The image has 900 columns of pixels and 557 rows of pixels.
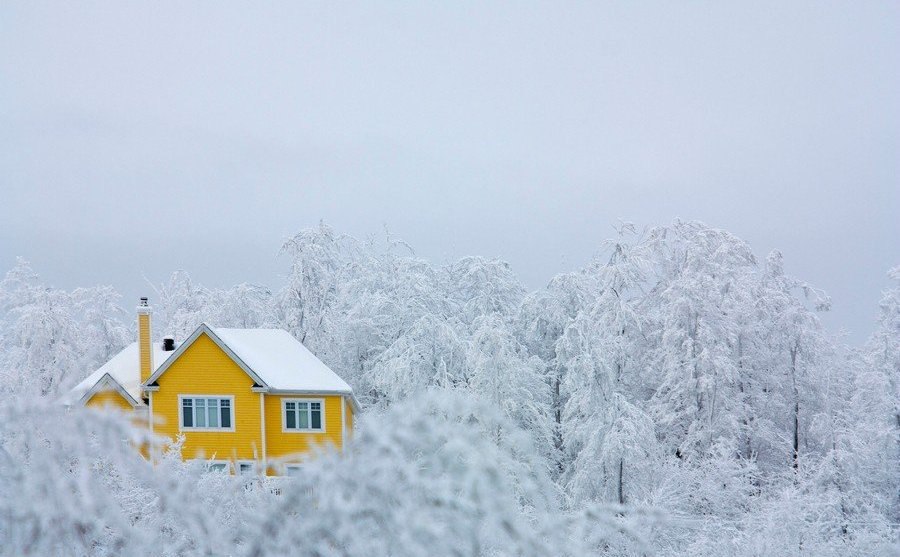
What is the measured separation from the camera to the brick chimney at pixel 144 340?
81.9 ft

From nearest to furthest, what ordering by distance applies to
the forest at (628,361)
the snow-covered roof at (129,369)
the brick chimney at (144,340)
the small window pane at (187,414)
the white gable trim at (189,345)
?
the forest at (628,361) < the white gable trim at (189,345) < the small window pane at (187,414) < the brick chimney at (144,340) < the snow-covered roof at (129,369)

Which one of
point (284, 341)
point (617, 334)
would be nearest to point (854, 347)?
point (617, 334)

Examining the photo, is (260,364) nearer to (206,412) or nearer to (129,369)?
(206,412)

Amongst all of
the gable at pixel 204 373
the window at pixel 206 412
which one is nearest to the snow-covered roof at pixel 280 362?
the gable at pixel 204 373

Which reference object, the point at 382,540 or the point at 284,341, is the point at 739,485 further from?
the point at 382,540

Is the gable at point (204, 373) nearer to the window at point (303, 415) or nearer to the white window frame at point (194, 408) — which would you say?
the white window frame at point (194, 408)

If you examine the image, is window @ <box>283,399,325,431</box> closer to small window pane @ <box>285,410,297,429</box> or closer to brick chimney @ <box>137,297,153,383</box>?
small window pane @ <box>285,410,297,429</box>

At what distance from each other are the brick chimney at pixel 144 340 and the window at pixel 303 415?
14.9ft

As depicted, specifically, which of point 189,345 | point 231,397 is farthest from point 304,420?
point 189,345

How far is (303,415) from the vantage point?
2491cm

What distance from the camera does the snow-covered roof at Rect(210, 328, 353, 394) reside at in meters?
24.7

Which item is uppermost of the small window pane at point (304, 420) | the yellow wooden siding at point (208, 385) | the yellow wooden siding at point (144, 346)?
the yellow wooden siding at point (144, 346)

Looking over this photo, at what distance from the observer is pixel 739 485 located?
22.2 m

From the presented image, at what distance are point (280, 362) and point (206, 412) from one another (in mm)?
2714
